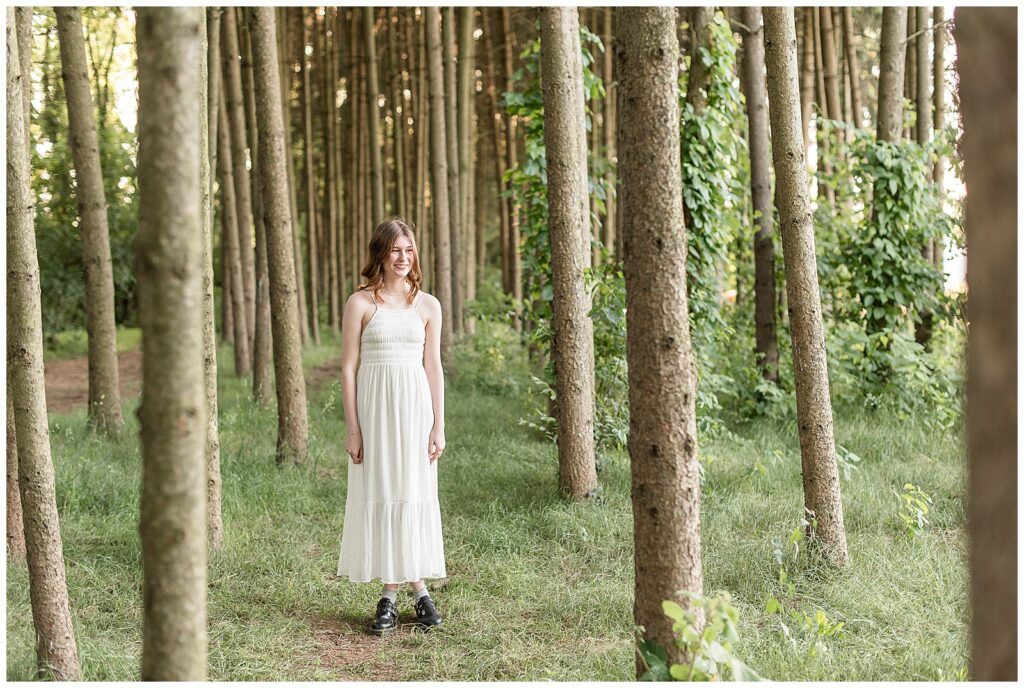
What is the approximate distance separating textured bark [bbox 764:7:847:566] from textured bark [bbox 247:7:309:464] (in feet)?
12.1

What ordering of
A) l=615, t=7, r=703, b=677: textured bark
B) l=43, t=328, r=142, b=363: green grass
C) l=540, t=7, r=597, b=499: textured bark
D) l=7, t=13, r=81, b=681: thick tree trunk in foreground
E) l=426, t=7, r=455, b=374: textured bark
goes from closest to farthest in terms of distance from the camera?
l=615, t=7, r=703, b=677: textured bark < l=7, t=13, r=81, b=681: thick tree trunk in foreground < l=540, t=7, r=597, b=499: textured bark < l=426, t=7, r=455, b=374: textured bark < l=43, t=328, r=142, b=363: green grass

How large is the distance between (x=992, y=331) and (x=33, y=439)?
10.2 ft

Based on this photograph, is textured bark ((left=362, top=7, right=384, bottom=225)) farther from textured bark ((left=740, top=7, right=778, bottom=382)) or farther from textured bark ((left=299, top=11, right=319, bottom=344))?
textured bark ((left=740, top=7, right=778, bottom=382))

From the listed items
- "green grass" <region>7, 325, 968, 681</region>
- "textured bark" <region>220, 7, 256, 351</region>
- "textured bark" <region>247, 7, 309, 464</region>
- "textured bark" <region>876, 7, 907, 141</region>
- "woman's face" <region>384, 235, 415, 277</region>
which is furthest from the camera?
"textured bark" <region>220, 7, 256, 351</region>

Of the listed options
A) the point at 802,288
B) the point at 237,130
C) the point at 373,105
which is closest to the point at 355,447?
the point at 802,288

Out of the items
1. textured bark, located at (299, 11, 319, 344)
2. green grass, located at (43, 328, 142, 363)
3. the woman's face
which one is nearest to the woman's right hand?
the woman's face

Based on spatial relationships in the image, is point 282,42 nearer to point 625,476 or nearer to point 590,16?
point 590,16

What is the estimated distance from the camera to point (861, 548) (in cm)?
482

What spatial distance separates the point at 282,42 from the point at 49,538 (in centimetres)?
1357

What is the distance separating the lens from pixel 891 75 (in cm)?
820

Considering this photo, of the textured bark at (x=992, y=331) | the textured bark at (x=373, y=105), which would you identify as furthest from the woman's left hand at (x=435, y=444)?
the textured bark at (x=373, y=105)

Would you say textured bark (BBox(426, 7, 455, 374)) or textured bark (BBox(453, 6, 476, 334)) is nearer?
textured bark (BBox(426, 7, 455, 374))

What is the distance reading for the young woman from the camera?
423cm

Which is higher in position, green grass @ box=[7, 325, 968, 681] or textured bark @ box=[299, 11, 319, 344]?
textured bark @ box=[299, 11, 319, 344]
